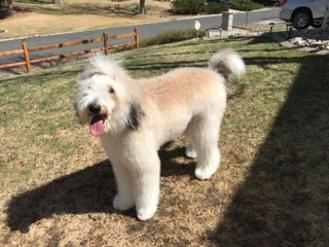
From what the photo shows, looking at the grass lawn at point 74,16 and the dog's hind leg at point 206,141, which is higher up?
the dog's hind leg at point 206,141

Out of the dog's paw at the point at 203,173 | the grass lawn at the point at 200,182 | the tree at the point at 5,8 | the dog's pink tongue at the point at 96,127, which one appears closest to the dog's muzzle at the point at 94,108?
the dog's pink tongue at the point at 96,127

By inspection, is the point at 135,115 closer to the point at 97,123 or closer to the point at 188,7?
A: the point at 97,123

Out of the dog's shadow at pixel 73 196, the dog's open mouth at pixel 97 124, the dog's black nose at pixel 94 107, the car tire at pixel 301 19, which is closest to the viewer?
the dog's black nose at pixel 94 107

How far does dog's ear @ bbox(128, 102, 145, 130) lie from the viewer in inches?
137

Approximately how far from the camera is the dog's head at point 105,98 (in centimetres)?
321

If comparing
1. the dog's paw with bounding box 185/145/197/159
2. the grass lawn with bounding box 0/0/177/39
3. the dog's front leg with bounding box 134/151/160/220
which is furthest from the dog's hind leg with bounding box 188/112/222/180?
the grass lawn with bounding box 0/0/177/39

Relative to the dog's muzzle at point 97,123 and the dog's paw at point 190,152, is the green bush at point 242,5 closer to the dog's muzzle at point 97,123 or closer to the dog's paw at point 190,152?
the dog's paw at point 190,152

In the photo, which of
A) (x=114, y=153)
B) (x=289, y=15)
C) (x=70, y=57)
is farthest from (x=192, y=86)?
(x=70, y=57)

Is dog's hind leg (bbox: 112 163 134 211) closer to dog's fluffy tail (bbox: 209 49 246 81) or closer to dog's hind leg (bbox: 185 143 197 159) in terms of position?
dog's hind leg (bbox: 185 143 197 159)

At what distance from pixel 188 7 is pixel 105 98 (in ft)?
121

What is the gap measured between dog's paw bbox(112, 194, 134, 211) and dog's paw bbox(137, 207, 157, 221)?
187 millimetres

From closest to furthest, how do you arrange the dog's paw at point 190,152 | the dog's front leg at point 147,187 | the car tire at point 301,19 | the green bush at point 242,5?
1. the dog's front leg at point 147,187
2. the dog's paw at point 190,152
3. the car tire at point 301,19
4. the green bush at point 242,5

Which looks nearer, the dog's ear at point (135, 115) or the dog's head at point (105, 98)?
the dog's head at point (105, 98)

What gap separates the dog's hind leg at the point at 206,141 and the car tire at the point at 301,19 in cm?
1067
